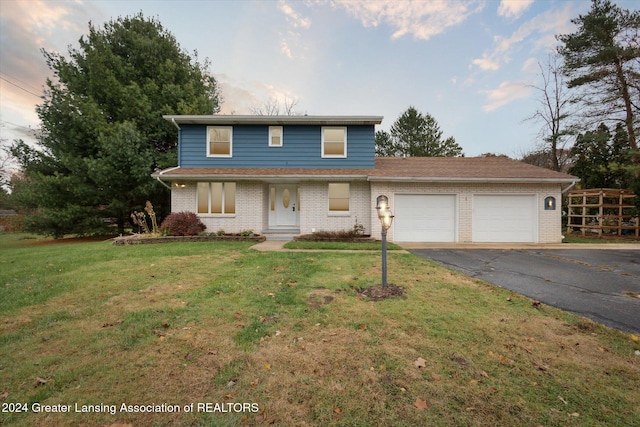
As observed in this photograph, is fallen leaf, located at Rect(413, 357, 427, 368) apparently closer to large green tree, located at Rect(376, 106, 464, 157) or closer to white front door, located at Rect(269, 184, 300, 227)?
white front door, located at Rect(269, 184, 300, 227)

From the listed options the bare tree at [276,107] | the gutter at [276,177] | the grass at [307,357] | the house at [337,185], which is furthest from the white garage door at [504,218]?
the bare tree at [276,107]

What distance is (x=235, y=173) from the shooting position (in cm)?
1101

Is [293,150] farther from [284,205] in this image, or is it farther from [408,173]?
[408,173]

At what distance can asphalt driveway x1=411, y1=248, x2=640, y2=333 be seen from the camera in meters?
3.71

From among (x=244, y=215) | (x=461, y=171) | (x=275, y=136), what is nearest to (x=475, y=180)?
(x=461, y=171)

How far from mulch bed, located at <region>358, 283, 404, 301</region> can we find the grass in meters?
0.19

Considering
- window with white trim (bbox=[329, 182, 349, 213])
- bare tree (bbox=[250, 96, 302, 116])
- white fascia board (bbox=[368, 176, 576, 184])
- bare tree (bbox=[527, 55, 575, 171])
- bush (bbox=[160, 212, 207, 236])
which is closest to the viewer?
white fascia board (bbox=[368, 176, 576, 184])

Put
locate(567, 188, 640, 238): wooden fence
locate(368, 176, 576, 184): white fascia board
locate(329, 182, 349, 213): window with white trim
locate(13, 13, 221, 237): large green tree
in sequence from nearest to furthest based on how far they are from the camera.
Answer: locate(368, 176, 576, 184): white fascia board
locate(329, 182, 349, 213): window with white trim
locate(567, 188, 640, 238): wooden fence
locate(13, 13, 221, 237): large green tree

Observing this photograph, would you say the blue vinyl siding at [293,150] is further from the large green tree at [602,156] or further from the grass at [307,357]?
the large green tree at [602,156]

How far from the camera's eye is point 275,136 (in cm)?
1197

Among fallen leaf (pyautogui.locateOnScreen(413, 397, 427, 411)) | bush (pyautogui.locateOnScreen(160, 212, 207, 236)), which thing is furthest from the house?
fallen leaf (pyautogui.locateOnScreen(413, 397, 427, 411))

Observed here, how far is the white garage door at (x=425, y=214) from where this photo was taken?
10844mm

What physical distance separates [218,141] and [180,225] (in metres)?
4.38

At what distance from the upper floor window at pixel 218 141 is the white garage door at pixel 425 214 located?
8.29 m
